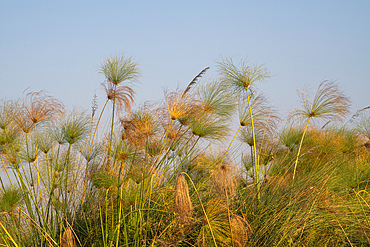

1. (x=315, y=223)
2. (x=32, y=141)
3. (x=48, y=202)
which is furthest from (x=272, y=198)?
(x=32, y=141)

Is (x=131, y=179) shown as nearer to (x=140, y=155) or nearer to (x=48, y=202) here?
(x=140, y=155)

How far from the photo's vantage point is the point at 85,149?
4348mm

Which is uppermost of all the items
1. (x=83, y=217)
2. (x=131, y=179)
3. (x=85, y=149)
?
(x=85, y=149)

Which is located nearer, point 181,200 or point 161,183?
point 181,200

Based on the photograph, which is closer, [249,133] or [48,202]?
[48,202]

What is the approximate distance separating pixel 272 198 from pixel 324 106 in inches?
48.1

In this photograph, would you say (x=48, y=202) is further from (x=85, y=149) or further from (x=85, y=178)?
(x=85, y=149)

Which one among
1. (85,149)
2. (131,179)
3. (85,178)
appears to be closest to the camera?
(131,179)

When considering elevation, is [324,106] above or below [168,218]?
above

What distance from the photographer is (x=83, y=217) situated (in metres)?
4.22

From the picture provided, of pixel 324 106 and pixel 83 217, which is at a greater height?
pixel 324 106

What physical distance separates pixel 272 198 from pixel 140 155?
1.34m

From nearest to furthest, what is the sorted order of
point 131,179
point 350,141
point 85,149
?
point 131,179 < point 85,149 < point 350,141

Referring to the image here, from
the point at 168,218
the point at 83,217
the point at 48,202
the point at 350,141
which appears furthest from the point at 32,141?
the point at 350,141
